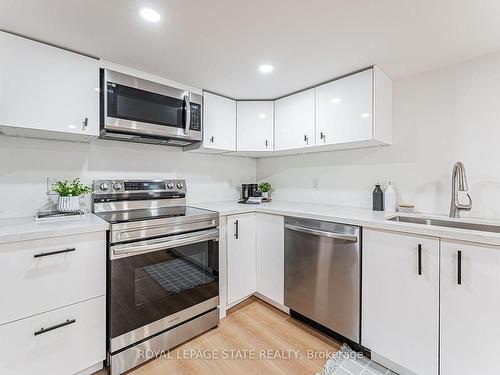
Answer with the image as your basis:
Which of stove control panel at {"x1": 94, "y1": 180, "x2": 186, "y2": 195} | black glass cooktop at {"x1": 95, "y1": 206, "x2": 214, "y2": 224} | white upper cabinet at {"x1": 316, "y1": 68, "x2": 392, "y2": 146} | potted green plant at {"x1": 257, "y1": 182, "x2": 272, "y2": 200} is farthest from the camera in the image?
potted green plant at {"x1": 257, "y1": 182, "x2": 272, "y2": 200}

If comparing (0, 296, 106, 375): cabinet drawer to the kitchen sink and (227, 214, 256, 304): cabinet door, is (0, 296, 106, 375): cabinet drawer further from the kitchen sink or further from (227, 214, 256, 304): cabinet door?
the kitchen sink

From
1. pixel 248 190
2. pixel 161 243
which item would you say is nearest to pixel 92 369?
pixel 161 243

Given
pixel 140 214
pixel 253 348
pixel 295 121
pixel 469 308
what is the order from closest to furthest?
pixel 469 308 → pixel 253 348 → pixel 140 214 → pixel 295 121

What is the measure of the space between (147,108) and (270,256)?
1657mm

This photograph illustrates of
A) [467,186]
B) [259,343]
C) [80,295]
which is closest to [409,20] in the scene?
[467,186]

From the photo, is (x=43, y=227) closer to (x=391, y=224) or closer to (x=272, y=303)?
(x=272, y=303)

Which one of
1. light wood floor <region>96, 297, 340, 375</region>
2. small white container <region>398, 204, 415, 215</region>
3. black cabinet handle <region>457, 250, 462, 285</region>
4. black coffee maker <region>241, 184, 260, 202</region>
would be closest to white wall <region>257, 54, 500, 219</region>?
small white container <region>398, 204, 415, 215</region>

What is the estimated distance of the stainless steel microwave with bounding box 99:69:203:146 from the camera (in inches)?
68.1

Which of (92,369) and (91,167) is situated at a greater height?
(91,167)

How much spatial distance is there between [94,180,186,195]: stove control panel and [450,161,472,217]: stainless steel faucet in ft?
7.50

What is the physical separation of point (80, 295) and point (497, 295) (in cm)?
222

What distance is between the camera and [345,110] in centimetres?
198

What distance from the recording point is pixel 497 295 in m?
1.16

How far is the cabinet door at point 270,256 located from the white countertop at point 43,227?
51.7 inches
